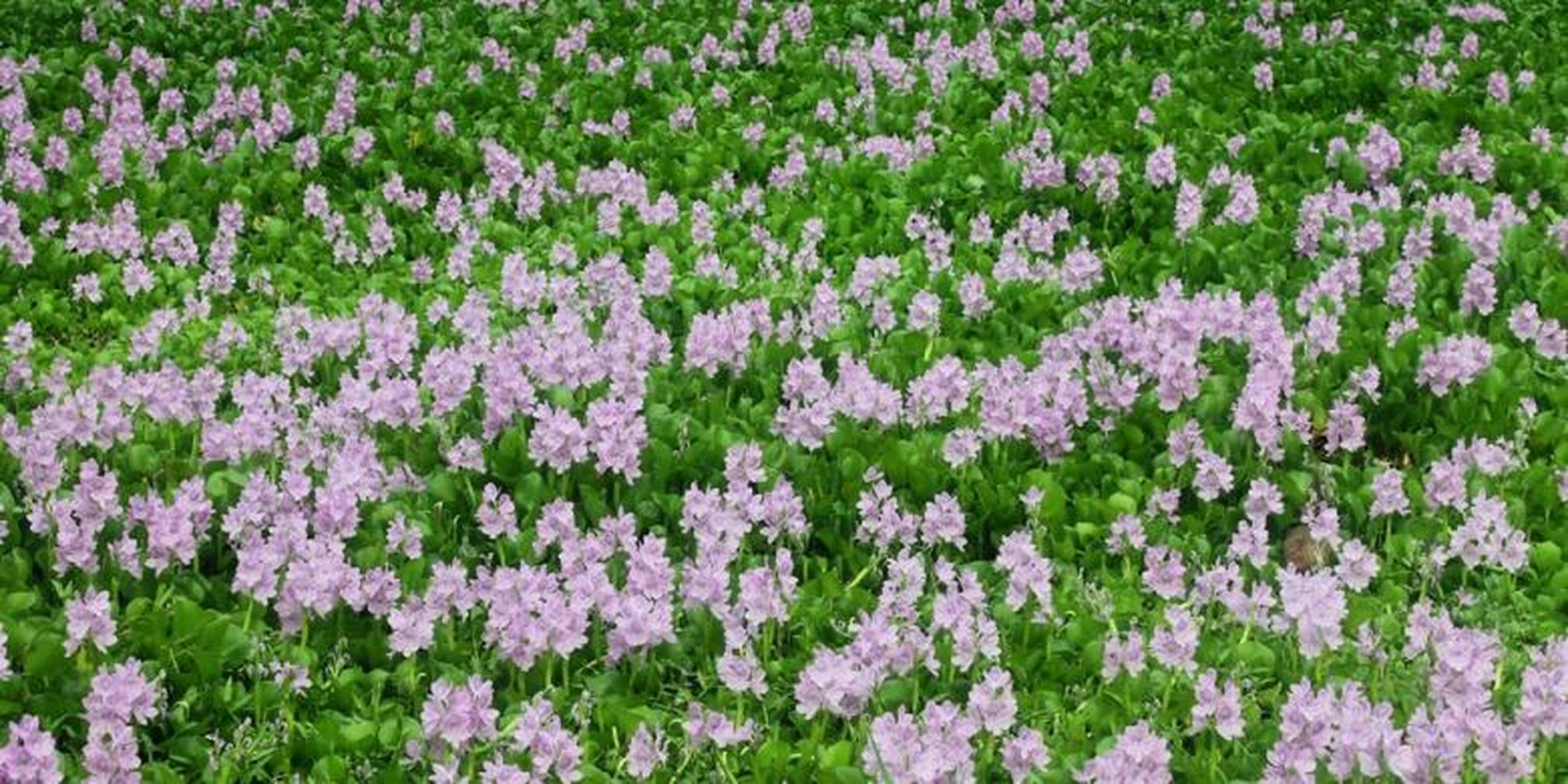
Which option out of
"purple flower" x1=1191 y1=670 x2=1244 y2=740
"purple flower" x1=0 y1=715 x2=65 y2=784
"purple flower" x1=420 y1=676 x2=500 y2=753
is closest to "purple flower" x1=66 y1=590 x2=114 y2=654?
"purple flower" x1=0 y1=715 x2=65 y2=784

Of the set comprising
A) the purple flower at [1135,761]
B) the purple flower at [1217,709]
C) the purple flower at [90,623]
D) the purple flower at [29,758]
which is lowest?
the purple flower at [1135,761]

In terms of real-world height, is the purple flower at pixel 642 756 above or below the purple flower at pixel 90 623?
below

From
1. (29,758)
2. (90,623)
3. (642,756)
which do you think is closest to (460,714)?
(642,756)

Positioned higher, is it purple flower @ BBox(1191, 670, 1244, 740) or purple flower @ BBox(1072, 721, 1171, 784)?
purple flower @ BBox(1191, 670, 1244, 740)

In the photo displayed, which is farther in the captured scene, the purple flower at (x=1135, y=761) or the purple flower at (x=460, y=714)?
the purple flower at (x=460, y=714)

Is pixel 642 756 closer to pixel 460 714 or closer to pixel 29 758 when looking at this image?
pixel 460 714

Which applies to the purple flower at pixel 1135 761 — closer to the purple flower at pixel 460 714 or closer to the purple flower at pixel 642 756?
the purple flower at pixel 642 756

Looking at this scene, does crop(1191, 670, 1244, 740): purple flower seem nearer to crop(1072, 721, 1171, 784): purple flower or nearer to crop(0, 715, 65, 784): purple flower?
crop(1072, 721, 1171, 784): purple flower

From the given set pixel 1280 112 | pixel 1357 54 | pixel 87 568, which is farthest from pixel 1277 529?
pixel 1357 54

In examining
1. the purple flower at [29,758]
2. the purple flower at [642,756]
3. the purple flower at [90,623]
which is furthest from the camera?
the purple flower at [90,623]

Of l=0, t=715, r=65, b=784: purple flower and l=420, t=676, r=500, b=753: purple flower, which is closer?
l=0, t=715, r=65, b=784: purple flower

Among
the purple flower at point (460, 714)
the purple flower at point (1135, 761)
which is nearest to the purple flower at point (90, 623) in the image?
the purple flower at point (460, 714)

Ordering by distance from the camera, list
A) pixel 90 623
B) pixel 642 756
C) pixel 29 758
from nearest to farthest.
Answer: pixel 29 758 → pixel 642 756 → pixel 90 623

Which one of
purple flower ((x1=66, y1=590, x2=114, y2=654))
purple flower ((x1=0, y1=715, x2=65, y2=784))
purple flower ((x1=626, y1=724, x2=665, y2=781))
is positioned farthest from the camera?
purple flower ((x1=66, y1=590, x2=114, y2=654))
